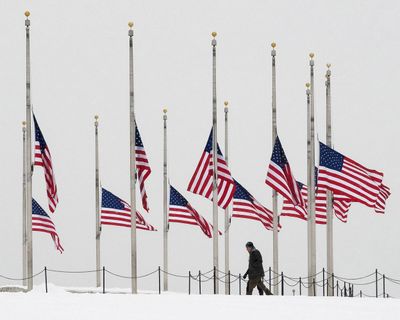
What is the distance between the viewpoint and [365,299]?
35688mm

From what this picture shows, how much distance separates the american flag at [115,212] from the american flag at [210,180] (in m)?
3.34

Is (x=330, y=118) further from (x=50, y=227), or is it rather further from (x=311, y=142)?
(x=50, y=227)

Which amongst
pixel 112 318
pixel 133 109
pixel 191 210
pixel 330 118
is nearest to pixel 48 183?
pixel 133 109

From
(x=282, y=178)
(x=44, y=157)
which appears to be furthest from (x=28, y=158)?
(x=282, y=178)

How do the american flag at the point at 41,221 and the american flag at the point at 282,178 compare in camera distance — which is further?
the american flag at the point at 41,221

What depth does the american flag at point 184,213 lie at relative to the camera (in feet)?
159

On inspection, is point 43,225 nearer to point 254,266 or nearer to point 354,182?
point 254,266

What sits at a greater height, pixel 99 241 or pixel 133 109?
pixel 133 109

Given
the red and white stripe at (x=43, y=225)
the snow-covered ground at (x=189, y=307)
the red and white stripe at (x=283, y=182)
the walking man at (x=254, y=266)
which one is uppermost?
the red and white stripe at (x=283, y=182)

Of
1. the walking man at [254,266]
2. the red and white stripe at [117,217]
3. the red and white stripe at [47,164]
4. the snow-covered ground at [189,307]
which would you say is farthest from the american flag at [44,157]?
the walking man at [254,266]

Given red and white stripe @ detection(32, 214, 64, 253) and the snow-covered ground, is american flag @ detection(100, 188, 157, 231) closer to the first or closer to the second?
red and white stripe @ detection(32, 214, 64, 253)

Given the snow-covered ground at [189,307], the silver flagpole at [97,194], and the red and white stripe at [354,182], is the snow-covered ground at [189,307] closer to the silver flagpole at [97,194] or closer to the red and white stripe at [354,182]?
the red and white stripe at [354,182]

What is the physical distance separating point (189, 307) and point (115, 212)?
1569 cm

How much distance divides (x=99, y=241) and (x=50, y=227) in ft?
23.8
